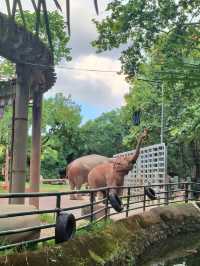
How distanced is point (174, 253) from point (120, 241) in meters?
2.16

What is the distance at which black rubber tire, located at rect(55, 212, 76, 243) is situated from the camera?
6438 millimetres

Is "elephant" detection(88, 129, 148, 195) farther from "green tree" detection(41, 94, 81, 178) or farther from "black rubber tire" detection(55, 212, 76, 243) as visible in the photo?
"green tree" detection(41, 94, 81, 178)

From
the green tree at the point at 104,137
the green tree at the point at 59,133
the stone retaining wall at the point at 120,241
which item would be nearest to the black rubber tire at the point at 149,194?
the stone retaining wall at the point at 120,241

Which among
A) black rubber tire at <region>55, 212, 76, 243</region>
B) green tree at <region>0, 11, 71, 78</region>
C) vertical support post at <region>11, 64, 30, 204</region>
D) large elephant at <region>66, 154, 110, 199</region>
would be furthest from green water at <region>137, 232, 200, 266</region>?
green tree at <region>0, 11, 71, 78</region>

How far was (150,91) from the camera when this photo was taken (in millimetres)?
31156

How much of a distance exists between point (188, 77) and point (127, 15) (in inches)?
591

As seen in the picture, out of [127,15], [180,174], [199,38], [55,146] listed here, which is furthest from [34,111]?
[55,146]

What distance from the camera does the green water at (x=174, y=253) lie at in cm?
911

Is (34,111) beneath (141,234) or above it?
above

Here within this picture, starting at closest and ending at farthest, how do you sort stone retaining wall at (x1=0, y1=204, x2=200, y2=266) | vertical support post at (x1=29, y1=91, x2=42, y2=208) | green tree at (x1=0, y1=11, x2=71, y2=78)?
stone retaining wall at (x1=0, y1=204, x2=200, y2=266) → vertical support post at (x1=29, y1=91, x2=42, y2=208) → green tree at (x1=0, y1=11, x2=71, y2=78)

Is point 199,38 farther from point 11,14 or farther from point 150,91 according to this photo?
point 150,91

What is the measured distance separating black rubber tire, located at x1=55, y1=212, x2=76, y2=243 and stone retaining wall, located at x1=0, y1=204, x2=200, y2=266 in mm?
108

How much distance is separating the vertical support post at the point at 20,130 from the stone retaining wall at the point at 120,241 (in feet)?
10.8

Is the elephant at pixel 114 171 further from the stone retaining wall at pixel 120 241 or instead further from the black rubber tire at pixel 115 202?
the black rubber tire at pixel 115 202
